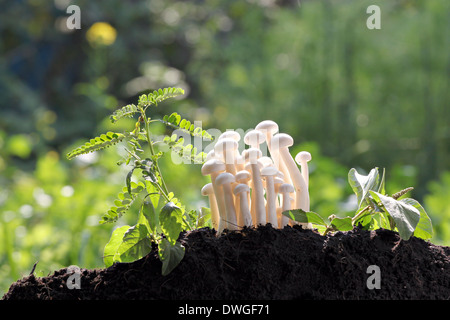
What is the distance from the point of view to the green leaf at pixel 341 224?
37.7 inches

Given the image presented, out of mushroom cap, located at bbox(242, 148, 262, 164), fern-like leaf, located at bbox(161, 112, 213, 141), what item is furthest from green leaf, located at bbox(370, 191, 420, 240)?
fern-like leaf, located at bbox(161, 112, 213, 141)

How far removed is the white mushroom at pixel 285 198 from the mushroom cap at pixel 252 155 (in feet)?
0.23

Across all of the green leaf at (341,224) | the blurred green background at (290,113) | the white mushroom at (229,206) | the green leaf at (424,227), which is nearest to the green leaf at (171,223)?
the white mushroom at (229,206)

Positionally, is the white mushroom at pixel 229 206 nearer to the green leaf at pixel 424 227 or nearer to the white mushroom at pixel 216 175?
the white mushroom at pixel 216 175

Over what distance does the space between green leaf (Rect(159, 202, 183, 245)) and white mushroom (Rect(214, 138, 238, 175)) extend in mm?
146

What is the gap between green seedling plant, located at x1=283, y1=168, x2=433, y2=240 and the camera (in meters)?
0.86

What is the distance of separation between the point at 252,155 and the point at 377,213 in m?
0.29

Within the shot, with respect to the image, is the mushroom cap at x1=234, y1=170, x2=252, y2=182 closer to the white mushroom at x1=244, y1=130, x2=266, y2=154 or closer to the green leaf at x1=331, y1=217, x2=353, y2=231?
the white mushroom at x1=244, y1=130, x2=266, y2=154

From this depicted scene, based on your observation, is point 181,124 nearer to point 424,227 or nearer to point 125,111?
point 125,111

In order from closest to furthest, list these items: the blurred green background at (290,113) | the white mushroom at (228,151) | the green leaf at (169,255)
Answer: the green leaf at (169,255), the white mushroom at (228,151), the blurred green background at (290,113)

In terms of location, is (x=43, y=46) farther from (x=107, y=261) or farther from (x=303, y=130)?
(x=107, y=261)

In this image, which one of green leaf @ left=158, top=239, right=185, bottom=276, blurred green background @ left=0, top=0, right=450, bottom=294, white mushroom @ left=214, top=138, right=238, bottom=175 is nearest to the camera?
green leaf @ left=158, top=239, right=185, bottom=276
